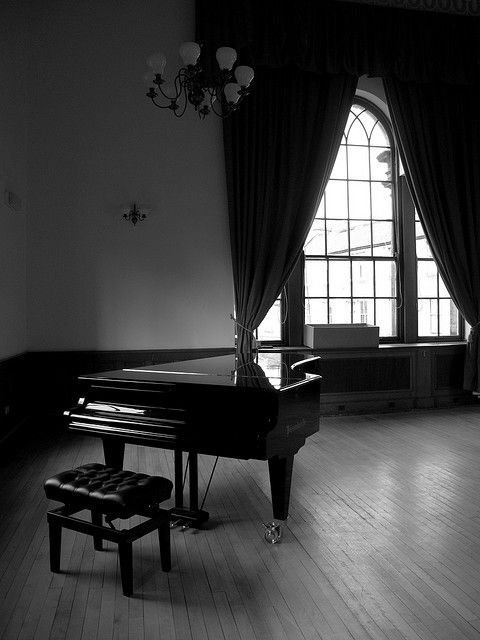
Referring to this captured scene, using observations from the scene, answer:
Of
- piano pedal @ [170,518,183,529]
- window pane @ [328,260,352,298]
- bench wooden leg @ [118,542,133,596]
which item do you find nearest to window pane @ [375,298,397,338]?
window pane @ [328,260,352,298]

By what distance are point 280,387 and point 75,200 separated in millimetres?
3827

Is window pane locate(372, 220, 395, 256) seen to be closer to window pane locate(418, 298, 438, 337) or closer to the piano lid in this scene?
window pane locate(418, 298, 438, 337)

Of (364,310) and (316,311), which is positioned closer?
(316,311)

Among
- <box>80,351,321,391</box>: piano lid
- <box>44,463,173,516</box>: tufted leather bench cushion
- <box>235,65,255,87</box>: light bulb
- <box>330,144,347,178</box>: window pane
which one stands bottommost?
<box>44,463,173,516</box>: tufted leather bench cushion

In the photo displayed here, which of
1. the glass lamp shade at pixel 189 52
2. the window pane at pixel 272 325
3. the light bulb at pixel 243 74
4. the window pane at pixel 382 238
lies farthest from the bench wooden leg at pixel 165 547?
the window pane at pixel 382 238

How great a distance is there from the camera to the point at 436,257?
6.32m

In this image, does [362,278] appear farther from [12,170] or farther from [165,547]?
[165,547]

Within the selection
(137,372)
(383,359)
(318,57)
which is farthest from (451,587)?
(318,57)

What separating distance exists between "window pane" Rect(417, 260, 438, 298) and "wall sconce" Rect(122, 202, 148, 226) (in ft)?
11.2

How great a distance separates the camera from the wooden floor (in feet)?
6.49

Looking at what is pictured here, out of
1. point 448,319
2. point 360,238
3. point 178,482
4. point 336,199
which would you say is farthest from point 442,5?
point 178,482

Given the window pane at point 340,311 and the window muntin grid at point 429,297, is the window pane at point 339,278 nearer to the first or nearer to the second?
the window pane at point 340,311

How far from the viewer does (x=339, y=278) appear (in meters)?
6.50

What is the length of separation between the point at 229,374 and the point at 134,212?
10.2 ft
